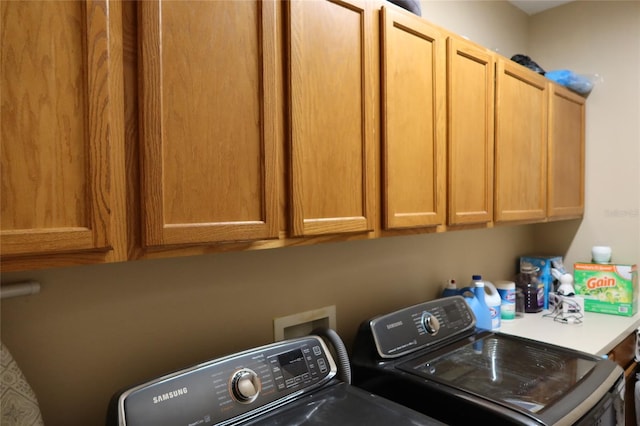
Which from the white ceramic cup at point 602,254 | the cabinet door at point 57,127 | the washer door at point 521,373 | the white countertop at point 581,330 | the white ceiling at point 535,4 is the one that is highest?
the white ceiling at point 535,4

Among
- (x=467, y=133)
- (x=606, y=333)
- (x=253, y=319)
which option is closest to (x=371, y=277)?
(x=253, y=319)

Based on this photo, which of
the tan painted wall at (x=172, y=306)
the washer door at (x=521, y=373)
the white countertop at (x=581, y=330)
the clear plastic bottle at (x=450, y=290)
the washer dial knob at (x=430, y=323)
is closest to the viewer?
the tan painted wall at (x=172, y=306)

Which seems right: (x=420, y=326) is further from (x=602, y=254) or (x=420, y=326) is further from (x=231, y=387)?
(x=602, y=254)

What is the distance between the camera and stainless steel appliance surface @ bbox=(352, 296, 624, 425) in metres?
1.07

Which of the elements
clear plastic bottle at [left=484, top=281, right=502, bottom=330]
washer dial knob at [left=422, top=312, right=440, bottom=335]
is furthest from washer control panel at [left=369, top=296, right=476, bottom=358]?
clear plastic bottle at [left=484, top=281, right=502, bottom=330]

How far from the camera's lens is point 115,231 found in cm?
77

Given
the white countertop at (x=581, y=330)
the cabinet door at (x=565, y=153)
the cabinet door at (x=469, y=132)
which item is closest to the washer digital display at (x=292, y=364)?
the cabinet door at (x=469, y=132)

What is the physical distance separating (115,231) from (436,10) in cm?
195

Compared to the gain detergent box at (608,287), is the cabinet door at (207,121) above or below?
above

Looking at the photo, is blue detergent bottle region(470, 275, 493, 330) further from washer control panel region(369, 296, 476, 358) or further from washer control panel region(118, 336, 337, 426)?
washer control panel region(118, 336, 337, 426)

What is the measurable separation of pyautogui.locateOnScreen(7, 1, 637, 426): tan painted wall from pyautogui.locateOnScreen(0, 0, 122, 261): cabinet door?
36 centimetres

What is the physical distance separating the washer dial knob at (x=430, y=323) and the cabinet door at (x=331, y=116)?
0.51 m

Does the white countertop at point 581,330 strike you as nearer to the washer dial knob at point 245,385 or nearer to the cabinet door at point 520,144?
the cabinet door at point 520,144

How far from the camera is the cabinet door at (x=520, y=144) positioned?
180 centimetres
